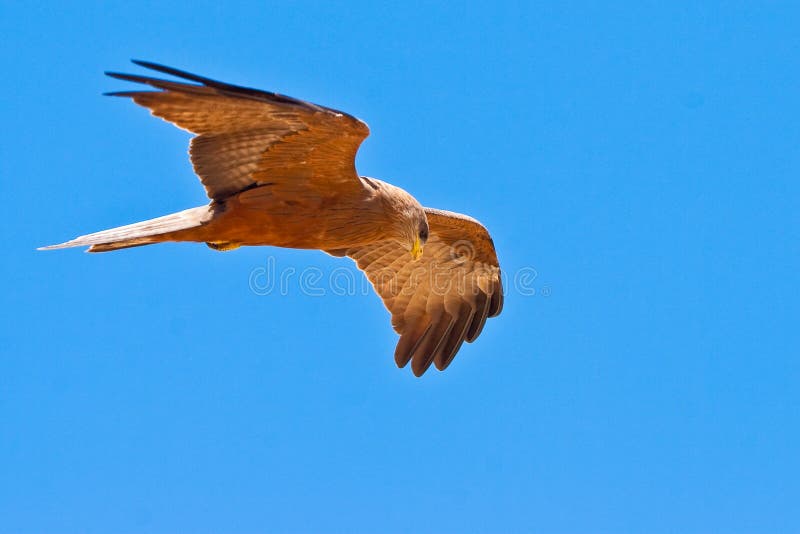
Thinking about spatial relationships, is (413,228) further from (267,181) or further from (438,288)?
(438,288)

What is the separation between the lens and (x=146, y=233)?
7.55 metres

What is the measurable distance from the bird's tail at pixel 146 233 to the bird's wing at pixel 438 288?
2572 millimetres

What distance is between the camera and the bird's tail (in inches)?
295

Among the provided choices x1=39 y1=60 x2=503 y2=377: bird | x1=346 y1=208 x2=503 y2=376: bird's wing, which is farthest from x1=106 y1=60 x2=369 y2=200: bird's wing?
x1=346 y1=208 x2=503 y2=376: bird's wing

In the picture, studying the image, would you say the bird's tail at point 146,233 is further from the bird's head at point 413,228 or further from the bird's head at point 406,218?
the bird's head at point 413,228

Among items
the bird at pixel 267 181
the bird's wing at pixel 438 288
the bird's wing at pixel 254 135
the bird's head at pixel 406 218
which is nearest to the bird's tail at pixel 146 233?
the bird at pixel 267 181

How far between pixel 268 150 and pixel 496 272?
3.31 metres

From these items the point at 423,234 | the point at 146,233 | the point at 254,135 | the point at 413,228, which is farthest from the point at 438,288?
the point at 146,233

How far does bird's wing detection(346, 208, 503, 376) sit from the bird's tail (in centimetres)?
257

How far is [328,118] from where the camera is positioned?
24.7 feet

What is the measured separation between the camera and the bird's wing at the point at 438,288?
33.7 feet

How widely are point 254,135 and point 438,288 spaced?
328 centimetres

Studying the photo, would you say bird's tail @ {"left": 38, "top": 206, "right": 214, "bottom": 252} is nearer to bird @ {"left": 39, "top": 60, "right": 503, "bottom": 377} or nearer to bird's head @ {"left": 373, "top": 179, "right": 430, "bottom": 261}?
bird @ {"left": 39, "top": 60, "right": 503, "bottom": 377}

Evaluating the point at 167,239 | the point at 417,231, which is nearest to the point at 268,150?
the point at 167,239
